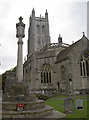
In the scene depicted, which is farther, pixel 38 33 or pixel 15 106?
pixel 38 33

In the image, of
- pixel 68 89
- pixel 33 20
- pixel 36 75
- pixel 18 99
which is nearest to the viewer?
pixel 18 99

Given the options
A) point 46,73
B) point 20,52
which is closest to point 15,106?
point 20,52

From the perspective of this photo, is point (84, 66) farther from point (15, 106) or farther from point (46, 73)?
point (15, 106)

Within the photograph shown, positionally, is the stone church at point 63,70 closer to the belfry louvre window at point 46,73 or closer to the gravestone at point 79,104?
the belfry louvre window at point 46,73

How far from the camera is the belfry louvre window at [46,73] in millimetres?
28297

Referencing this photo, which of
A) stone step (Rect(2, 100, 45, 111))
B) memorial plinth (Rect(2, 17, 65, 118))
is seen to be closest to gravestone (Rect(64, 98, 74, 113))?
memorial plinth (Rect(2, 17, 65, 118))

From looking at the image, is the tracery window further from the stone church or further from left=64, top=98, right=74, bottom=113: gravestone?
left=64, top=98, right=74, bottom=113: gravestone

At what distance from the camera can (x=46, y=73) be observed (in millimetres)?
28469

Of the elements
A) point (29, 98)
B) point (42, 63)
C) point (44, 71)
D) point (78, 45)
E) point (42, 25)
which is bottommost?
point (29, 98)

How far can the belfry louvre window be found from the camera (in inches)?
1114

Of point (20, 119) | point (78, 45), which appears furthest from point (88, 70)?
point (20, 119)

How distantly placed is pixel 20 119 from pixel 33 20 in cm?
6477

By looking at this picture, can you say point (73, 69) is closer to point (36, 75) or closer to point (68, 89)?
point (68, 89)

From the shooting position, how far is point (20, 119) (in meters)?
6.57
